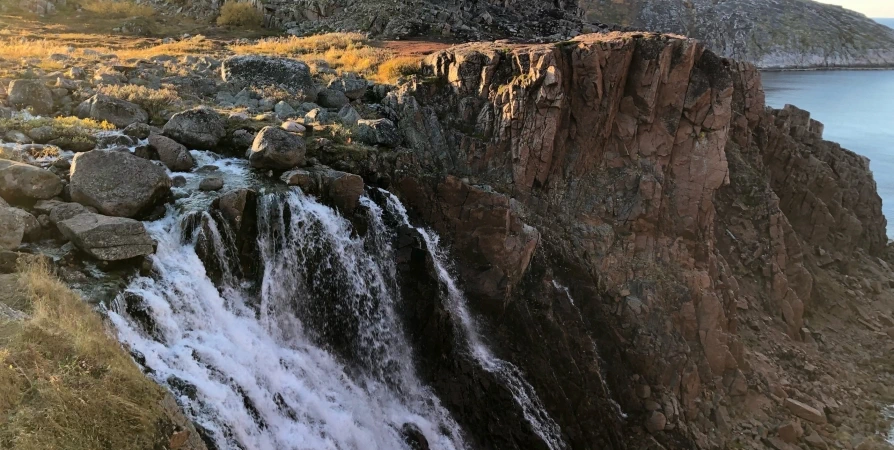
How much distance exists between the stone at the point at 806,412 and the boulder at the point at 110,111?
1935 centimetres

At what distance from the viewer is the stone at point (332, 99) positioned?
18.2 m

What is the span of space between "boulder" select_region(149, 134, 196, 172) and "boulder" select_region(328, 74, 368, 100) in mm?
6914

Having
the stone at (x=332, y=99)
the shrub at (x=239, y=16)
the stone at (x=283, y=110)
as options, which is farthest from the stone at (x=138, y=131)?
the shrub at (x=239, y=16)

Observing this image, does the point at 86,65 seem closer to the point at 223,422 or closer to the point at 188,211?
the point at 188,211

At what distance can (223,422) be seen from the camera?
8.11 metres

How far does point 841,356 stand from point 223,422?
20183 mm

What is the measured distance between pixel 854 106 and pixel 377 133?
188ft

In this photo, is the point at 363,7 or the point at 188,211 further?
the point at 363,7

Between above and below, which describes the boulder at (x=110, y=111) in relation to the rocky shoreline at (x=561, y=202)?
above

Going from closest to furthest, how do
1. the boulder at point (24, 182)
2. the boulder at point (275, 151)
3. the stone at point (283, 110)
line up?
the boulder at point (24, 182)
the boulder at point (275, 151)
the stone at point (283, 110)

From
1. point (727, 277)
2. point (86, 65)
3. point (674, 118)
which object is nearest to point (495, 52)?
point (674, 118)

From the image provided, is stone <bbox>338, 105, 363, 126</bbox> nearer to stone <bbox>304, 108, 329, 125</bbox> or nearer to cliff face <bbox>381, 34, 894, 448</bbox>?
stone <bbox>304, 108, 329, 125</bbox>

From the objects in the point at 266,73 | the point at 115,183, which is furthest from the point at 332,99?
the point at 115,183

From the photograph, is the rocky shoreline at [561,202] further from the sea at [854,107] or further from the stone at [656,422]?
the sea at [854,107]
